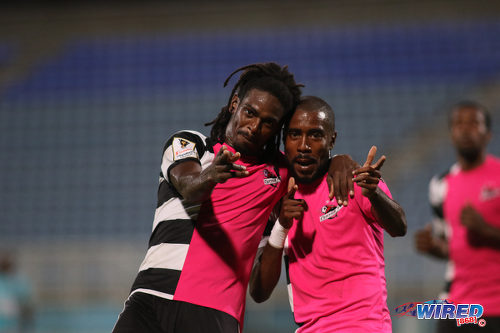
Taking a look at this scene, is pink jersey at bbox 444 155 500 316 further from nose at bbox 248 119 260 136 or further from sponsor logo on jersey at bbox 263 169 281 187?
nose at bbox 248 119 260 136

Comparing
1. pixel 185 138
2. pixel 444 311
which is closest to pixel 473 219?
pixel 444 311

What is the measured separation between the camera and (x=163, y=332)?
298 cm

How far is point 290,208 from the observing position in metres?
3.15

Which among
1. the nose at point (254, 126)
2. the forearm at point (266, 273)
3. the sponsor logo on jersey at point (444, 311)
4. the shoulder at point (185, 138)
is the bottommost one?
the sponsor logo on jersey at point (444, 311)

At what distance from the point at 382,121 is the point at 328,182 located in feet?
28.1

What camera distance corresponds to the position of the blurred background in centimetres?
1126

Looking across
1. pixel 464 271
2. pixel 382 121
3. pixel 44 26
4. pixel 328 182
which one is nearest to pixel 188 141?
pixel 328 182

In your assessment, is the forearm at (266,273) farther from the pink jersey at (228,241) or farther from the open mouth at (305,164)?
the open mouth at (305,164)

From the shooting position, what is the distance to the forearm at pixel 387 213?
118 inches

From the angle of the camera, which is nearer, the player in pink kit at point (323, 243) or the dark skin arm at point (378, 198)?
the dark skin arm at point (378, 198)

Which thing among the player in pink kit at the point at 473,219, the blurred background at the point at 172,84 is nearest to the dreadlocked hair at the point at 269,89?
the player in pink kit at the point at 473,219

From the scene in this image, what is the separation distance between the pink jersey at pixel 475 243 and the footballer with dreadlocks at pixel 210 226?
199cm

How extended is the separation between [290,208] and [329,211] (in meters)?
0.25

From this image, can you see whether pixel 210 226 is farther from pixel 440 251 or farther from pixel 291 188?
pixel 440 251
